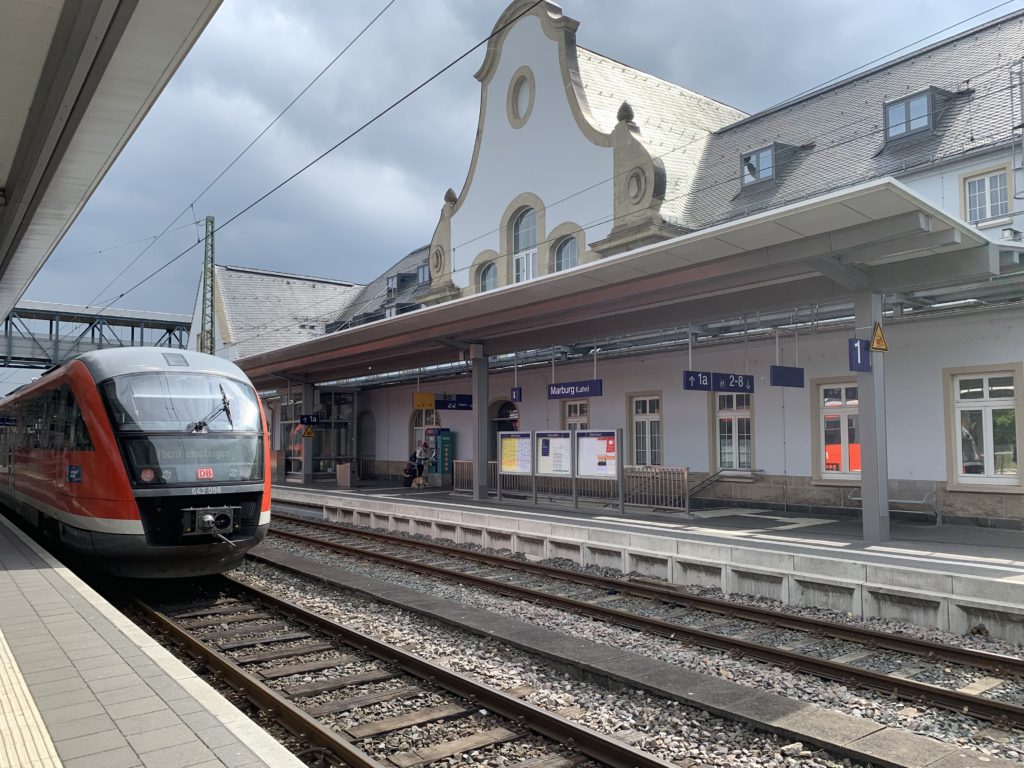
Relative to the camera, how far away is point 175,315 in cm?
5578

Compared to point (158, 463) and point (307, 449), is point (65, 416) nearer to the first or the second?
point (158, 463)

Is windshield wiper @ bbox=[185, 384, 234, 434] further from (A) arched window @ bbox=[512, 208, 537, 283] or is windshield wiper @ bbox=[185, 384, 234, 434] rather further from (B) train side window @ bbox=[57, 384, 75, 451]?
(A) arched window @ bbox=[512, 208, 537, 283]

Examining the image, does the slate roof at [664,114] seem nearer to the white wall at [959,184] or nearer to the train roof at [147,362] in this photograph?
the white wall at [959,184]

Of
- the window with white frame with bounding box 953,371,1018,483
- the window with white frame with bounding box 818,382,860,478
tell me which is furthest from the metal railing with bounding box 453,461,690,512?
the window with white frame with bounding box 953,371,1018,483

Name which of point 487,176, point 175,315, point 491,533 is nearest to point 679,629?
point 491,533

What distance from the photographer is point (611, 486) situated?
19.8 metres

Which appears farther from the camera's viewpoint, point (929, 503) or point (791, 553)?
point (929, 503)

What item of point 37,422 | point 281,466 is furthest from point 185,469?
point 281,466

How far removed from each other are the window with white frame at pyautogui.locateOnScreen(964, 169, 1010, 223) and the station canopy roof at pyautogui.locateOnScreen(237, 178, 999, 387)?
6619mm

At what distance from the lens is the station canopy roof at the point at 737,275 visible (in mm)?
9953

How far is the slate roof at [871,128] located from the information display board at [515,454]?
9.75m

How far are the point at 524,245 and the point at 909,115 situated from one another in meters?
13.9

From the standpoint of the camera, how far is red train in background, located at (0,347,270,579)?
27.2 feet

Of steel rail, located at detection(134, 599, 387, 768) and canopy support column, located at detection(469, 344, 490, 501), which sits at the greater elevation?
canopy support column, located at detection(469, 344, 490, 501)
